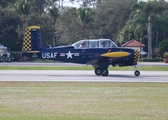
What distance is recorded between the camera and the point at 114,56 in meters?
27.3

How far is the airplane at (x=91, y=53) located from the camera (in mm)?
27547

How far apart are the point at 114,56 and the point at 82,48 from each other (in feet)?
7.07

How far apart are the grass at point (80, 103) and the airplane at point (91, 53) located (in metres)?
8.32

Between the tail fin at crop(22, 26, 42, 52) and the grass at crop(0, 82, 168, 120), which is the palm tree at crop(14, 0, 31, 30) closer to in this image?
the tail fin at crop(22, 26, 42, 52)

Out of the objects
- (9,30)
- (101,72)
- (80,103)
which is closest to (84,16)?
(9,30)

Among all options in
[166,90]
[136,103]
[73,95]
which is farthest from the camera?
[166,90]

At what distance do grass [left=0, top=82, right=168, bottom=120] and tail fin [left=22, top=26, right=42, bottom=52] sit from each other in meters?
9.02

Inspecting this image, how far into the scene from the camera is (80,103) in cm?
1407

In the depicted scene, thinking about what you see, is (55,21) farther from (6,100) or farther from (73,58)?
(6,100)

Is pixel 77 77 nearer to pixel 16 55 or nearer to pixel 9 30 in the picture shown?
pixel 16 55

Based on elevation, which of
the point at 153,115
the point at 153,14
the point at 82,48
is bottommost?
the point at 153,115

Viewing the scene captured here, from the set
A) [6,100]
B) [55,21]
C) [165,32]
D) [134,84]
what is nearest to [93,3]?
[55,21]

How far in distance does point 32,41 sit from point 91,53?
3.89m

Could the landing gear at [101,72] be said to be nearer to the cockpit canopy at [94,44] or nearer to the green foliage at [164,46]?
the cockpit canopy at [94,44]
